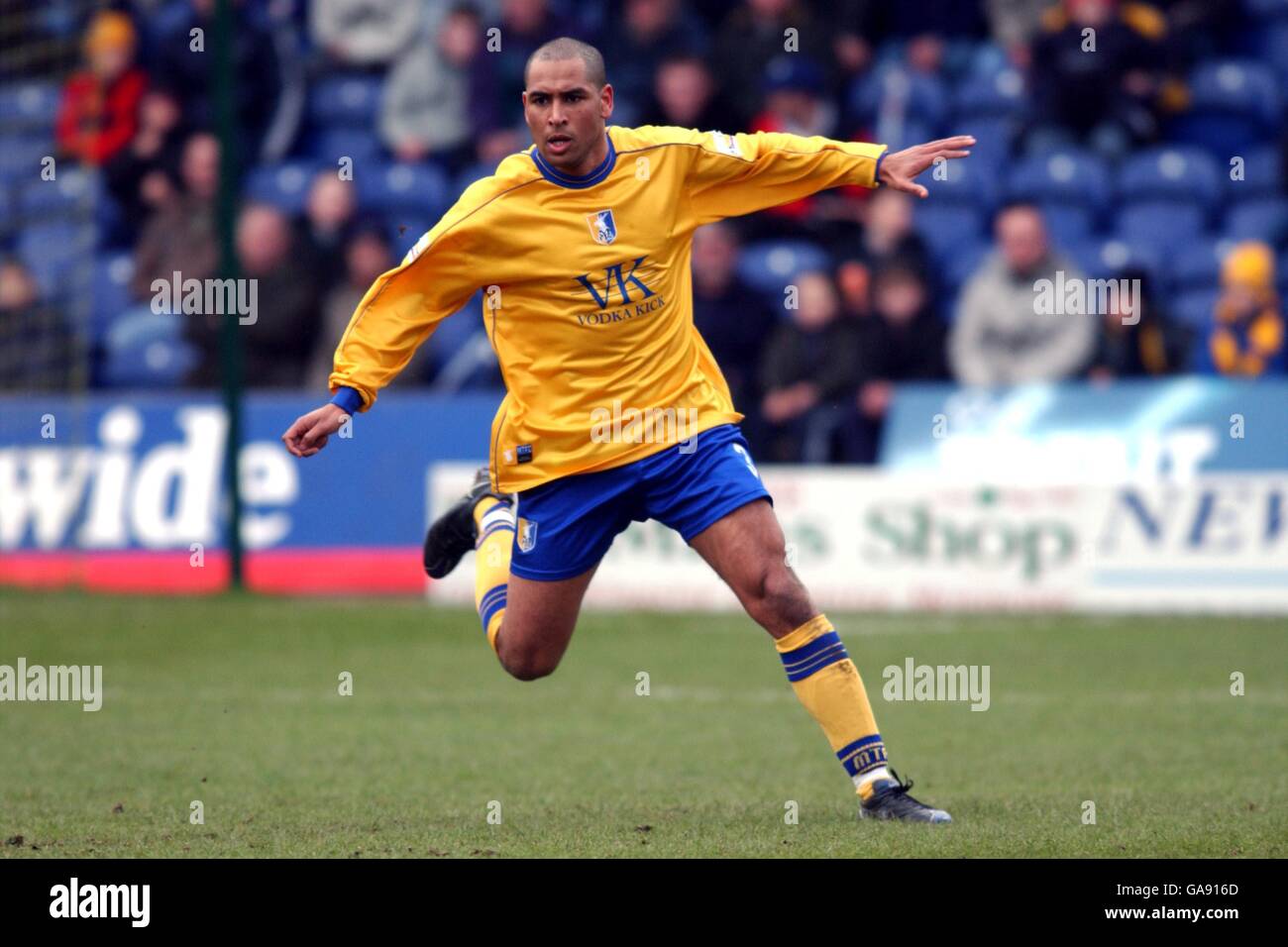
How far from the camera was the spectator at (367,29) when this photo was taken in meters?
17.9

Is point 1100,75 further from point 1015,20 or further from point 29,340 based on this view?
point 29,340

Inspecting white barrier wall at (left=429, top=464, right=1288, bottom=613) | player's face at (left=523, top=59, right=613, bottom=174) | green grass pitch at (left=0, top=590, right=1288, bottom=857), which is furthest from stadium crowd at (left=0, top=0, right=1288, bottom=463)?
player's face at (left=523, top=59, right=613, bottom=174)

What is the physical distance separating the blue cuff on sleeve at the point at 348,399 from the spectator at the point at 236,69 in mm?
11516

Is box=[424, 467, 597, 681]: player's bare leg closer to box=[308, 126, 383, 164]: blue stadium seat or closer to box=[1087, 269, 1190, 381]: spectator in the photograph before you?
box=[1087, 269, 1190, 381]: spectator

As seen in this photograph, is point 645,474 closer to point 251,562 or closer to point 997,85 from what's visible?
point 251,562

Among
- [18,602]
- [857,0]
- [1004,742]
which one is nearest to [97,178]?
[18,602]

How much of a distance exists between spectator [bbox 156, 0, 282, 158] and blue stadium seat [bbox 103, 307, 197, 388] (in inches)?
88.3

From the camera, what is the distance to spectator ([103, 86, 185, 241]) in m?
17.1

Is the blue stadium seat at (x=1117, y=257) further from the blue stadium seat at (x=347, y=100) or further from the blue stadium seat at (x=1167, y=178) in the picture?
the blue stadium seat at (x=347, y=100)

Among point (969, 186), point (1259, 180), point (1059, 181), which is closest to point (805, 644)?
point (969, 186)

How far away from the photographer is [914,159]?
685 centimetres

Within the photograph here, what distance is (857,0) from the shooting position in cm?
1803

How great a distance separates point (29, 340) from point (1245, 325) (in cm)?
952

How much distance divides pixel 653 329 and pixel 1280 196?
36.2ft
